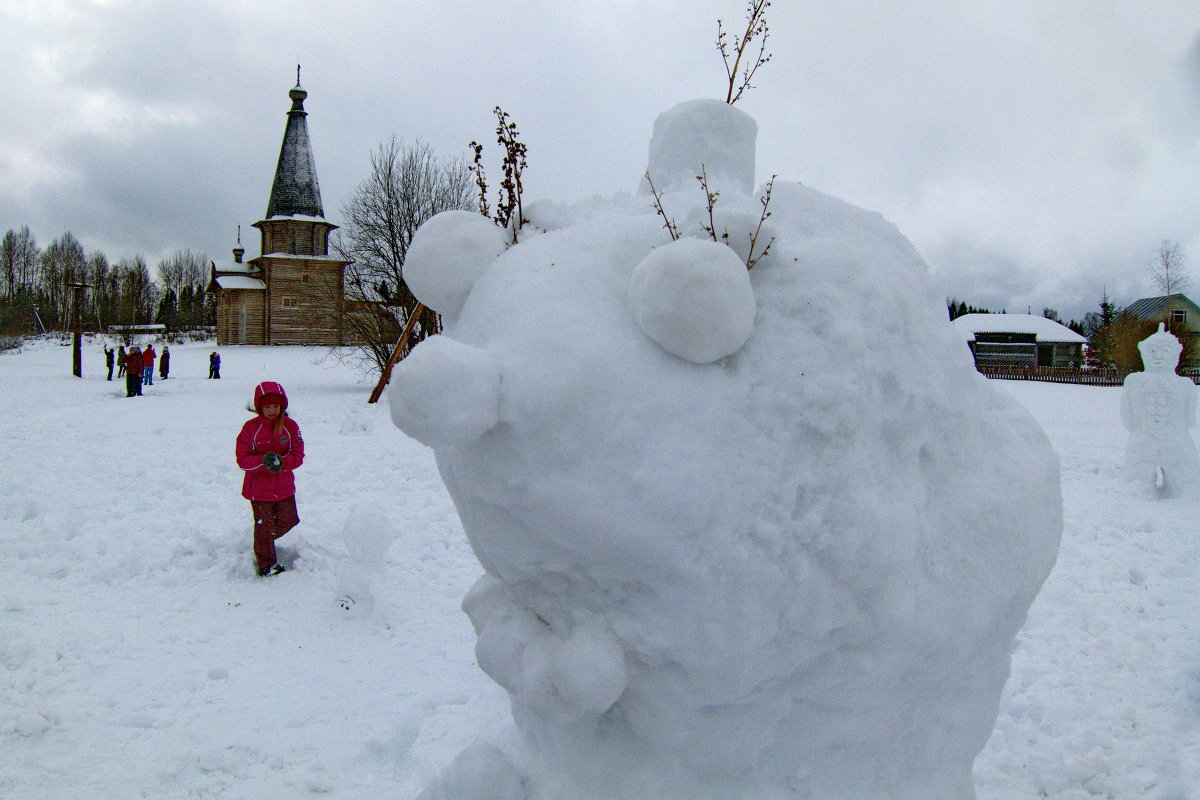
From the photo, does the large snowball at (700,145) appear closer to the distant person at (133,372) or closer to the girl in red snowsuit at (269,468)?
the girl in red snowsuit at (269,468)

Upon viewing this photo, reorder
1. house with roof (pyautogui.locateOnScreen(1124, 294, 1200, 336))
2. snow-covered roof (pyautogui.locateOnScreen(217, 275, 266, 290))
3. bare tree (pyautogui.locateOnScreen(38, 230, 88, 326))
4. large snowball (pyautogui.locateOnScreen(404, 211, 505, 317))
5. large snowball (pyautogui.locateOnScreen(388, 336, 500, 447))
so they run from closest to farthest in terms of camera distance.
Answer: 1. large snowball (pyautogui.locateOnScreen(388, 336, 500, 447))
2. large snowball (pyautogui.locateOnScreen(404, 211, 505, 317))
3. snow-covered roof (pyautogui.locateOnScreen(217, 275, 266, 290))
4. house with roof (pyautogui.locateOnScreen(1124, 294, 1200, 336))
5. bare tree (pyautogui.locateOnScreen(38, 230, 88, 326))

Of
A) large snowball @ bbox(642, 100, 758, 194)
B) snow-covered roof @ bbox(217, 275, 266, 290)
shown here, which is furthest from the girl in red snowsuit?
snow-covered roof @ bbox(217, 275, 266, 290)

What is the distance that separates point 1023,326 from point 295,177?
4384 cm

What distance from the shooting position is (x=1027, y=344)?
145 ft

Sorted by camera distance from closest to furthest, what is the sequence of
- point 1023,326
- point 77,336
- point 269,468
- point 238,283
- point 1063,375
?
1. point 269,468
2. point 77,336
3. point 1063,375
4. point 238,283
5. point 1023,326

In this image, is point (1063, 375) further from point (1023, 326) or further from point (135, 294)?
point (135, 294)

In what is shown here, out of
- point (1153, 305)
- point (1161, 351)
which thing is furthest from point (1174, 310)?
point (1161, 351)

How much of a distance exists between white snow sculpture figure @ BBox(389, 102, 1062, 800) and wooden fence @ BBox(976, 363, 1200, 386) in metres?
30.1

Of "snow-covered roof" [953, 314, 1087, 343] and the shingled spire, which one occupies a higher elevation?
the shingled spire

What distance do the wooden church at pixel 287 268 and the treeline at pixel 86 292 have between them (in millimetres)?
18911

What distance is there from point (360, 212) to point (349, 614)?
18.3m

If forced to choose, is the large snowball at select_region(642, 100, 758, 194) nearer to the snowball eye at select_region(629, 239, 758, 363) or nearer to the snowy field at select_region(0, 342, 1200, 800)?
the snowball eye at select_region(629, 239, 758, 363)

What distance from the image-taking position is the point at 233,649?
4.91m

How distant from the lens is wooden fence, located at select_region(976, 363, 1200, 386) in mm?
28750
